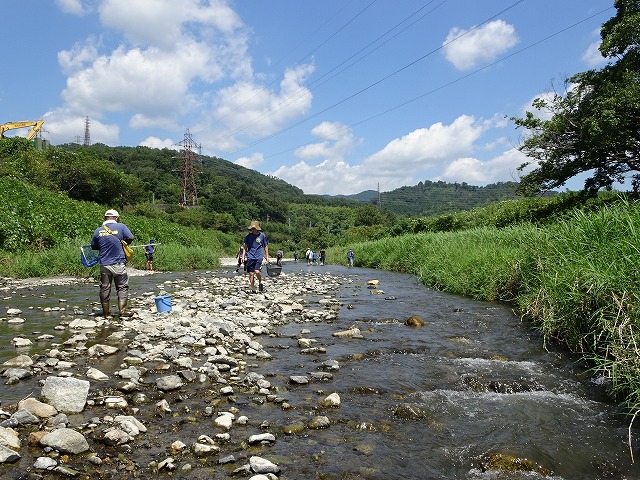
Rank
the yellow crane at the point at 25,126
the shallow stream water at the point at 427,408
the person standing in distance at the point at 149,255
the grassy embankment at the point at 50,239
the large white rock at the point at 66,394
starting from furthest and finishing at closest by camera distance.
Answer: the yellow crane at the point at 25,126, the person standing in distance at the point at 149,255, the grassy embankment at the point at 50,239, the large white rock at the point at 66,394, the shallow stream water at the point at 427,408

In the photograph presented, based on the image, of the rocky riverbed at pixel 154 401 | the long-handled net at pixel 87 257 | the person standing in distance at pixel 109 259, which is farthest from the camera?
the long-handled net at pixel 87 257

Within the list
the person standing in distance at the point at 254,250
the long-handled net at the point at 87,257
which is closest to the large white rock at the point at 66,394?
the long-handled net at the point at 87,257

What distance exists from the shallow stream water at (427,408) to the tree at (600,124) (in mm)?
13734

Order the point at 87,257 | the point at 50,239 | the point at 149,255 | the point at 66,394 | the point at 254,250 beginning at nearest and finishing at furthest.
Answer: the point at 66,394
the point at 87,257
the point at 254,250
the point at 50,239
the point at 149,255

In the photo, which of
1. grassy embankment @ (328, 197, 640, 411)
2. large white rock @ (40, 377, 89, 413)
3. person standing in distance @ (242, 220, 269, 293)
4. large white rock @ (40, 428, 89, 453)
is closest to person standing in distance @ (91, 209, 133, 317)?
person standing in distance @ (242, 220, 269, 293)

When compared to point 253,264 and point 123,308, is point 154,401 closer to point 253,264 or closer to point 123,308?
point 123,308

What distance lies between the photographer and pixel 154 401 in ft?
15.4

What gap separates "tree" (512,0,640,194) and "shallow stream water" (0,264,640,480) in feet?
45.1

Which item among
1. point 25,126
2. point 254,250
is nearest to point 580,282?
point 254,250

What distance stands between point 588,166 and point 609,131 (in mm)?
3706

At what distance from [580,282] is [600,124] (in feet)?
45.7

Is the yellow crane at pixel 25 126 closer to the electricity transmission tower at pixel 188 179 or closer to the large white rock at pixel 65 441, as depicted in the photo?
the electricity transmission tower at pixel 188 179

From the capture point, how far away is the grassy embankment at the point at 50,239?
17.7 m

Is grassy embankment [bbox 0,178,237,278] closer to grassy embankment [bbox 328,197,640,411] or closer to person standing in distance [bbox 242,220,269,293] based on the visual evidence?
person standing in distance [bbox 242,220,269,293]
